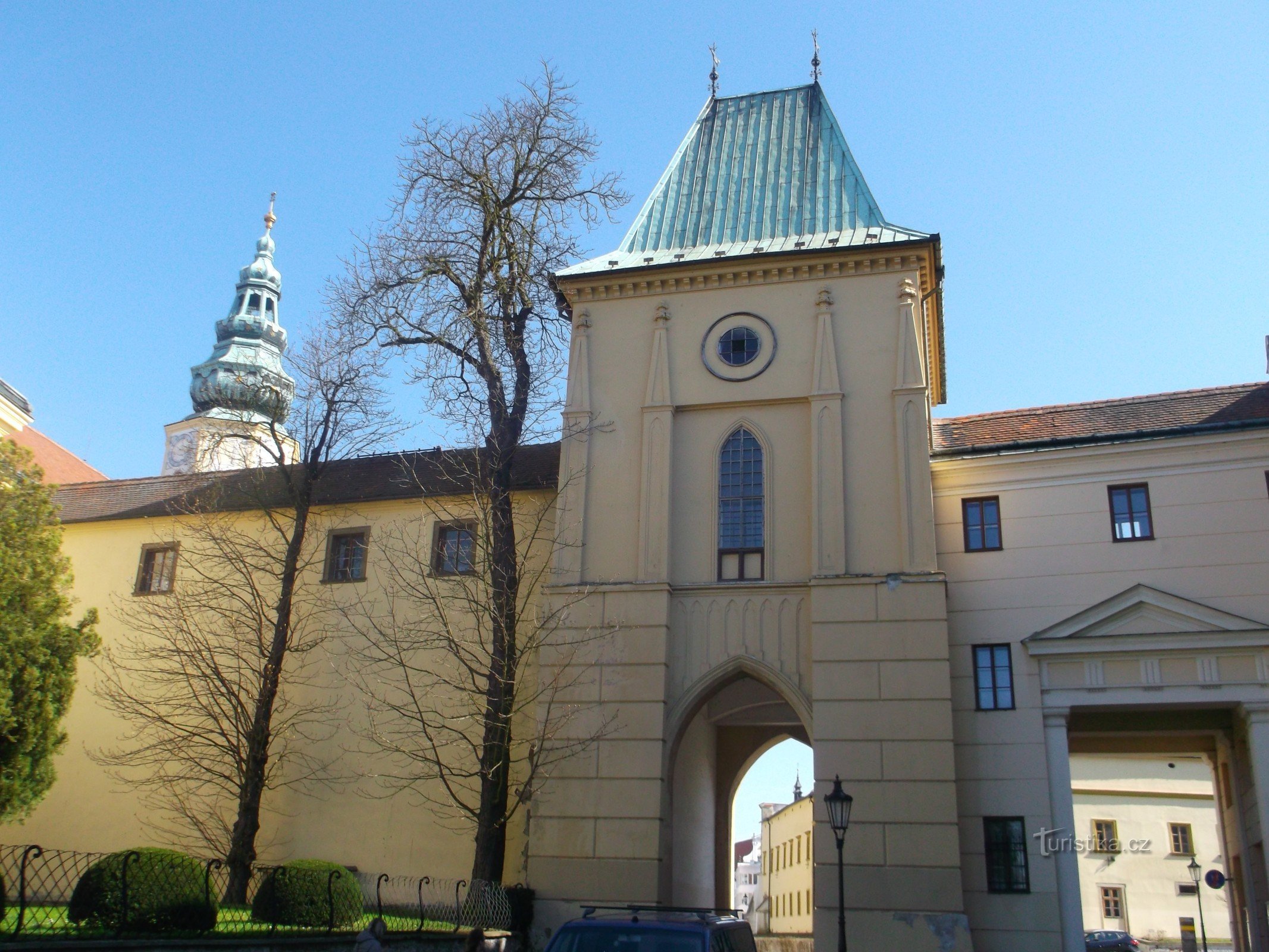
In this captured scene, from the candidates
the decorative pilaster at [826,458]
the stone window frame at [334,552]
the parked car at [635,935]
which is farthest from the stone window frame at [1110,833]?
the parked car at [635,935]

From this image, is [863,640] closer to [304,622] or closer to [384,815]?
[384,815]

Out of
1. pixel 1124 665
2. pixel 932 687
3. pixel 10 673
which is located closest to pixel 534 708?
pixel 932 687

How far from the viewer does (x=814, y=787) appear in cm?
1906

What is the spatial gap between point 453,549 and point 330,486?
12.8 feet

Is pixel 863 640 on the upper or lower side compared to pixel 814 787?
upper

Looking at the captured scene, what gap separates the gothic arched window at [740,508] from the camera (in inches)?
832

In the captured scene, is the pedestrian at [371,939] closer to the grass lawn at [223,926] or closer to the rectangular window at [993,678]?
the grass lawn at [223,926]

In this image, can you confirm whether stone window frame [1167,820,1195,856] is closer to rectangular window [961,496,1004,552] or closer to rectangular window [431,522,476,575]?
rectangular window [961,496,1004,552]

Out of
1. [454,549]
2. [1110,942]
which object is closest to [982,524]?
[454,549]

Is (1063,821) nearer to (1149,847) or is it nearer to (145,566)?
(145,566)

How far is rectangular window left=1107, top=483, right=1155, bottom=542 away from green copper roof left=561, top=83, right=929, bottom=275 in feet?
20.0

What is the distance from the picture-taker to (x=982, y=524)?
21547mm

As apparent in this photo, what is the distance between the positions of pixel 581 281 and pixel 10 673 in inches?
505

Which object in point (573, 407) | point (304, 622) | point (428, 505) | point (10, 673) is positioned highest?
point (573, 407)
